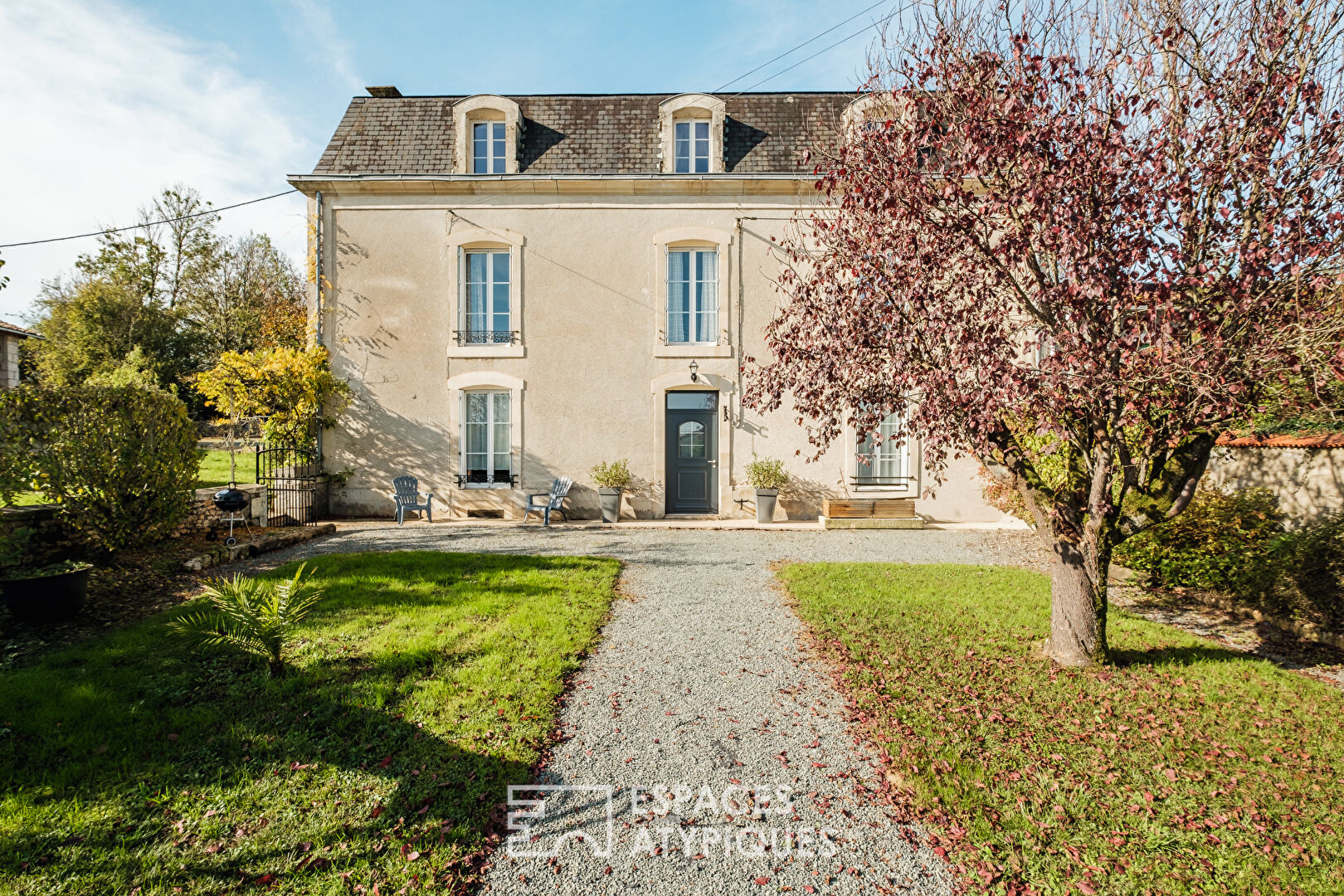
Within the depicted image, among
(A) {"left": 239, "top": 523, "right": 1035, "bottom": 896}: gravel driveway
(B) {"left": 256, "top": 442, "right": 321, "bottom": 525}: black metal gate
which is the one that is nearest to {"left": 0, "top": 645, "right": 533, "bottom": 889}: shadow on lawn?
(A) {"left": 239, "top": 523, "right": 1035, "bottom": 896}: gravel driveway

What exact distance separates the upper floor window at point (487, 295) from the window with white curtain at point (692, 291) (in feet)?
10.3

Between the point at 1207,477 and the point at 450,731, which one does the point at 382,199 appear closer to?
the point at 450,731

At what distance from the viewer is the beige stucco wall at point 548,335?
11.7 metres

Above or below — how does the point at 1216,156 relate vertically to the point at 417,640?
above

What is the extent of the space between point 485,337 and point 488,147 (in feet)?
12.1

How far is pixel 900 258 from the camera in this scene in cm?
405

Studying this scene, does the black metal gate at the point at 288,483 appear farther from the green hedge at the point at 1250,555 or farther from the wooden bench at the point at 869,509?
the green hedge at the point at 1250,555

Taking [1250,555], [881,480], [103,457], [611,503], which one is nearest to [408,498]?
[611,503]

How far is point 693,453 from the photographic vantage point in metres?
12.0

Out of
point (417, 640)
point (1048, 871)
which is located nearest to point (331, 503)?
point (417, 640)

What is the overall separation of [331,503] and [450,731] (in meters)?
9.75

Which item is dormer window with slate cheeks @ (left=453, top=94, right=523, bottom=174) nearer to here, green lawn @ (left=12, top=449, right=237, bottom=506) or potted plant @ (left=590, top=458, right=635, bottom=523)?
potted plant @ (left=590, top=458, right=635, bottom=523)

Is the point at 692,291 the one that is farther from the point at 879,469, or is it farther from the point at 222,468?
the point at 222,468

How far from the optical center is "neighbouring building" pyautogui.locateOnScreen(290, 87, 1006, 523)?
11.7 m
